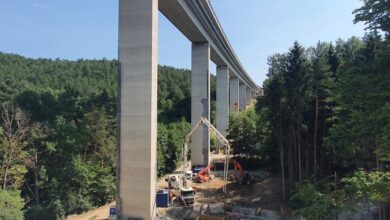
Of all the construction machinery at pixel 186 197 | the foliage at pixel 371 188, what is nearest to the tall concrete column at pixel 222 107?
the construction machinery at pixel 186 197

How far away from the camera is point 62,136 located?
3128 centimetres

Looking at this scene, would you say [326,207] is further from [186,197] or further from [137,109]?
[186,197]

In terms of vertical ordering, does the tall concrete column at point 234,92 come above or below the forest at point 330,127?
above

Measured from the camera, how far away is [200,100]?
39.1 metres

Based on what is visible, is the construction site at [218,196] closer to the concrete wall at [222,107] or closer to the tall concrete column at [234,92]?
the concrete wall at [222,107]

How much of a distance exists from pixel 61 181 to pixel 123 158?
37.9 feet

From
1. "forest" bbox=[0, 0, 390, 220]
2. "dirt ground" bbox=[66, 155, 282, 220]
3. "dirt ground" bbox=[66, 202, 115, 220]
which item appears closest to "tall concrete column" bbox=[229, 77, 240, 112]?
"forest" bbox=[0, 0, 390, 220]

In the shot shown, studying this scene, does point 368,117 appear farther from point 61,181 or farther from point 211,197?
point 61,181

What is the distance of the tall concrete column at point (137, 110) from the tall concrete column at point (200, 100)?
17.7 m

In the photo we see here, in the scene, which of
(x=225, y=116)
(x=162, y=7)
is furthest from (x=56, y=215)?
(x=225, y=116)

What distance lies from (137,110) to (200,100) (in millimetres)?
18685

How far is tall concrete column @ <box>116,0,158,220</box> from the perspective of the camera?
20766 millimetres

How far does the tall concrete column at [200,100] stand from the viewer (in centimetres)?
3856

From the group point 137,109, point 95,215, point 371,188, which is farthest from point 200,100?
point 371,188
